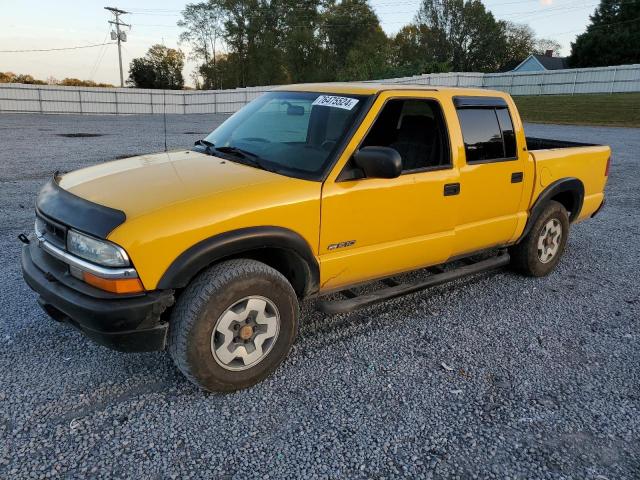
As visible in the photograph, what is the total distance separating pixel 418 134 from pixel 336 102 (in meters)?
0.76

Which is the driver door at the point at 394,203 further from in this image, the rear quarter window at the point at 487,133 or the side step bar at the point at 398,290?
the rear quarter window at the point at 487,133

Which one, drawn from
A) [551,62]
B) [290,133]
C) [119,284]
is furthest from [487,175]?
[551,62]

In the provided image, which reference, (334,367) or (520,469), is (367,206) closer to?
(334,367)

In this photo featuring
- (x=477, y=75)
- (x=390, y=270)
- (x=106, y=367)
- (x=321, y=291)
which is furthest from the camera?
(x=477, y=75)

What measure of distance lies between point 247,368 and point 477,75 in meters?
37.0

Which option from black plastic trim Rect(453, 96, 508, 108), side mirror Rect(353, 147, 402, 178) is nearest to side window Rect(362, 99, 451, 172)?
black plastic trim Rect(453, 96, 508, 108)

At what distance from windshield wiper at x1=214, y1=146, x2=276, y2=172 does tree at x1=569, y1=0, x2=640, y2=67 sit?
53.3 meters

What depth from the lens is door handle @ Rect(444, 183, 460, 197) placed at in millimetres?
3854

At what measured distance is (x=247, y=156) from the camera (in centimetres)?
358

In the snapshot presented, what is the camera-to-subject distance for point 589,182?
5.35 metres

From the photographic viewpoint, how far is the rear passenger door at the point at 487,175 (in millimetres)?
4059

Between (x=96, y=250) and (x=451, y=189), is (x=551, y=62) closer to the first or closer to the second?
(x=451, y=189)

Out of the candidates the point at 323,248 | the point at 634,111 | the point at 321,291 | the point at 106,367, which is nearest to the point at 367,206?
the point at 323,248

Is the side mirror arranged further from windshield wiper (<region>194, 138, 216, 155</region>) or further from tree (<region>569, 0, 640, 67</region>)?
tree (<region>569, 0, 640, 67</region>)
